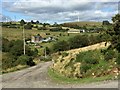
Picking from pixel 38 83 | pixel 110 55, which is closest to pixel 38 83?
pixel 38 83

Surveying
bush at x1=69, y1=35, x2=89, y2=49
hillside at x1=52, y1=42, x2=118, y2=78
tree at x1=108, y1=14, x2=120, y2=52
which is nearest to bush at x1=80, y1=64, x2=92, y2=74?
hillside at x1=52, y1=42, x2=118, y2=78

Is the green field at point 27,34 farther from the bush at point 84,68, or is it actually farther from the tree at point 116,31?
the tree at point 116,31

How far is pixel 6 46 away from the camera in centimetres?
8138

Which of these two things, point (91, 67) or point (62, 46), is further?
point (62, 46)

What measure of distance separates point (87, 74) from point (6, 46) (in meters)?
63.8

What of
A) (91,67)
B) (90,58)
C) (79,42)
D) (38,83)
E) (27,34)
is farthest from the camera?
(27,34)

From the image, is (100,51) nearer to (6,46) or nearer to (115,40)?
(115,40)

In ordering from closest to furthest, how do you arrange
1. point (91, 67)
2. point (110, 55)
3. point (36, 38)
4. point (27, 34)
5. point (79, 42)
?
point (91, 67)
point (110, 55)
point (79, 42)
point (36, 38)
point (27, 34)

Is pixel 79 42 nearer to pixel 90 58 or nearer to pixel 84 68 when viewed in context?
pixel 90 58

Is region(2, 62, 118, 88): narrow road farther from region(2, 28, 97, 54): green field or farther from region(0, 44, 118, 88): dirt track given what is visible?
region(2, 28, 97, 54): green field

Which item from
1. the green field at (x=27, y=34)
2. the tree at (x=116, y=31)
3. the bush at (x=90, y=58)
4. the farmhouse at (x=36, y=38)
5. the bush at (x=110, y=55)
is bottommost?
the farmhouse at (x=36, y=38)

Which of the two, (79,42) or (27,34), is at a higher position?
(79,42)

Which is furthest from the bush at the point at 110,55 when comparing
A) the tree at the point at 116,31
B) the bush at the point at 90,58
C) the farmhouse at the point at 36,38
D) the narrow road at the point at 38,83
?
the farmhouse at the point at 36,38

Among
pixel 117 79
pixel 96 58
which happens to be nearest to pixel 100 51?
pixel 96 58
